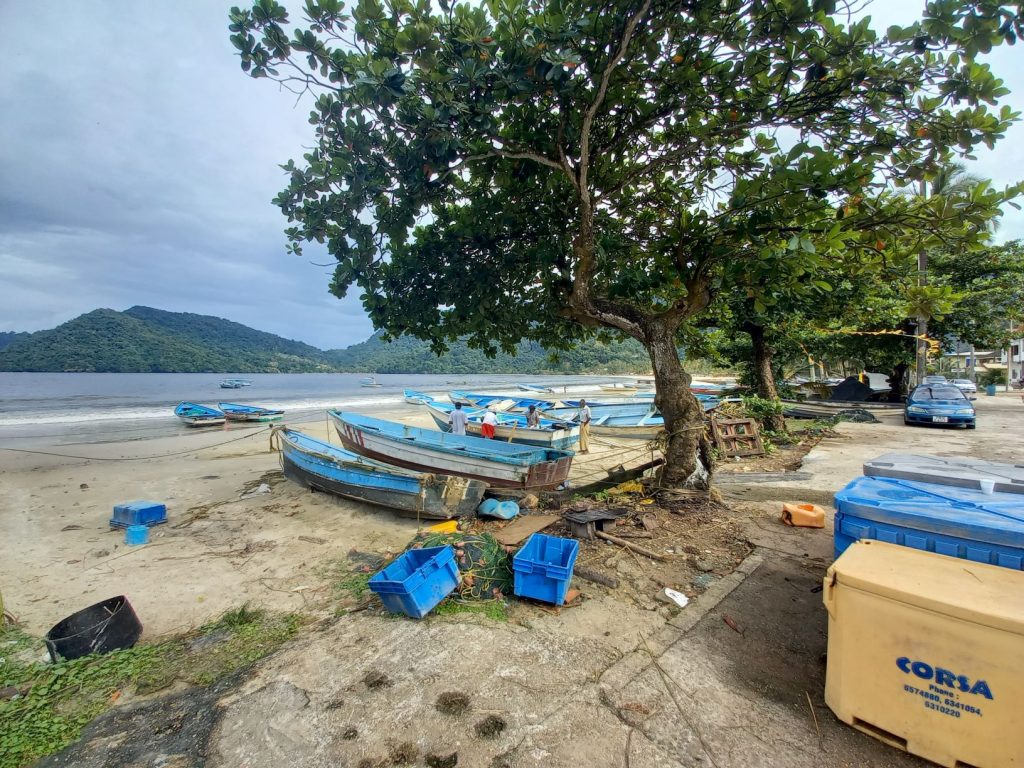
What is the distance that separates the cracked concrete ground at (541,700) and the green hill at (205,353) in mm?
62846

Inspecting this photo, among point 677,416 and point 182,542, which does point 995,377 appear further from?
point 182,542

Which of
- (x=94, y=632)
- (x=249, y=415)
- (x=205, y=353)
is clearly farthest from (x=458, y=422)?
(x=205, y=353)

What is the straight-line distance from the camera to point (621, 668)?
3.15 metres

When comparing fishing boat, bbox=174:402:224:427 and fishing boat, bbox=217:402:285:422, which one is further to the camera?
fishing boat, bbox=217:402:285:422

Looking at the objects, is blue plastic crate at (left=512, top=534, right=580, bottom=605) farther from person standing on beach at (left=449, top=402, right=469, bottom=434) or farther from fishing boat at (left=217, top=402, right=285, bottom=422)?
fishing boat at (left=217, top=402, right=285, bottom=422)

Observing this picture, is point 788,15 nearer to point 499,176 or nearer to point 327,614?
point 499,176

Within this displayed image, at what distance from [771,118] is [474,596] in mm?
6069

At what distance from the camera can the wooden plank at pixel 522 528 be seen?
554 cm

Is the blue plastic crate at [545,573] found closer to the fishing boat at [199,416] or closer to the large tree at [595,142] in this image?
the large tree at [595,142]

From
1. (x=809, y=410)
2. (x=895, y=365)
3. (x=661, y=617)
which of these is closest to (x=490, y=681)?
(x=661, y=617)

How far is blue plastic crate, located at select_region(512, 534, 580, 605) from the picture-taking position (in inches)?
158

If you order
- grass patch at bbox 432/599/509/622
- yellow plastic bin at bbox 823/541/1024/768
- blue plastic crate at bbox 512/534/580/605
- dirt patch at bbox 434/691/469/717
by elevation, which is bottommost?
grass patch at bbox 432/599/509/622

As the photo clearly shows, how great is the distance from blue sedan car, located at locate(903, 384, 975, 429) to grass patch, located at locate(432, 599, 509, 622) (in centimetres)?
1634

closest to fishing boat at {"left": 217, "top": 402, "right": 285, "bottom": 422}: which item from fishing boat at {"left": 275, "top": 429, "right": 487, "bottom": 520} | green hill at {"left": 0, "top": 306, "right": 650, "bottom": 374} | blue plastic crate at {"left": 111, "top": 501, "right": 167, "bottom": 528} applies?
fishing boat at {"left": 275, "top": 429, "right": 487, "bottom": 520}
